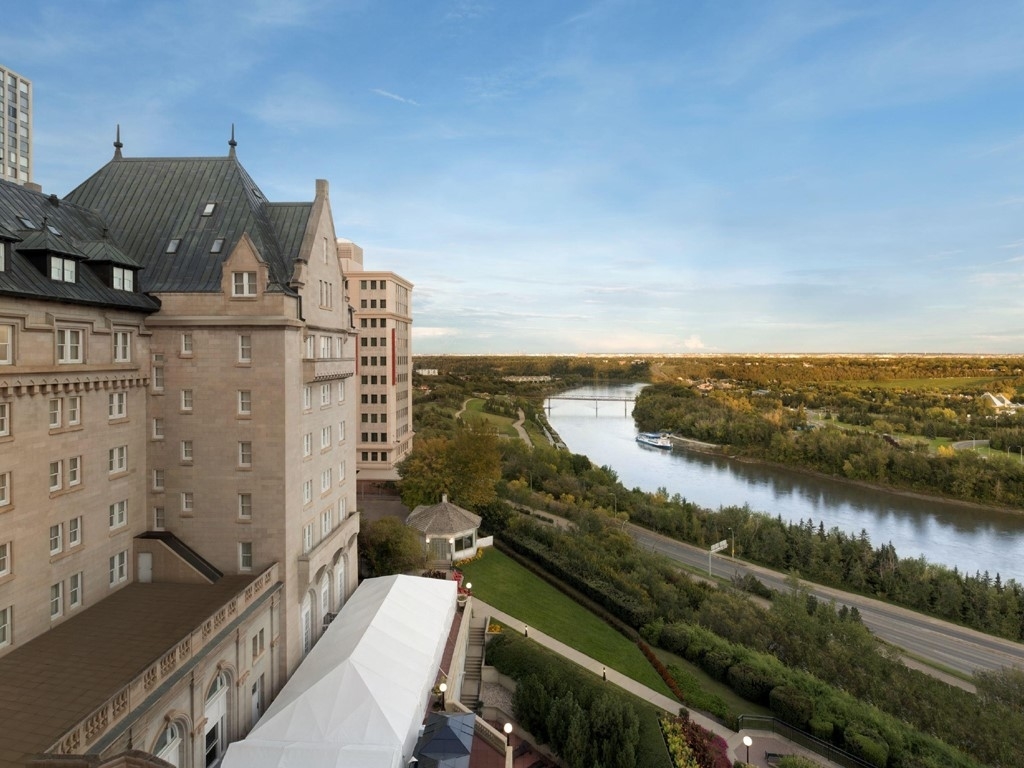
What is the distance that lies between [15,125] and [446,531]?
3400 inches

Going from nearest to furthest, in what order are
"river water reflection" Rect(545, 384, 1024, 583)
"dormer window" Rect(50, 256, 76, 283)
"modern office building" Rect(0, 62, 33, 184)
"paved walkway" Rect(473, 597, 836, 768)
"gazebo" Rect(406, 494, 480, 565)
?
"dormer window" Rect(50, 256, 76, 283)
"paved walkway" Rect(473, 597, 836, 768)
"gazebo" Rect(406, 494, 480, 565)
"river water reflection" Rect(545, 384, 1024, 583)
"modern office building" Rect(0, 62, 33, 184)

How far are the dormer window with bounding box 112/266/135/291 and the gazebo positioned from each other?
77.7 feet

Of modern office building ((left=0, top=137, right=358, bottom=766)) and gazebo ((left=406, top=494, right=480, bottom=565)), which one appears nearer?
modern office building ((left=0, top=137, right=358, bottom=766))

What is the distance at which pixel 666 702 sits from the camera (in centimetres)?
2720

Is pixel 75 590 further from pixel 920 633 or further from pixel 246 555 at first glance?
pixel 920 633

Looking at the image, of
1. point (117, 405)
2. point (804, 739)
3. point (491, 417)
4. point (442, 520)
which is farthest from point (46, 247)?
point (491, 417)

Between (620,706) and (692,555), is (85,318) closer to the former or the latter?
(620,706)

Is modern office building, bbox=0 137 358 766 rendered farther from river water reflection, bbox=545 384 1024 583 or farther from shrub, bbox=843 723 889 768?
river water reflection, bbox=545 384 1024 583

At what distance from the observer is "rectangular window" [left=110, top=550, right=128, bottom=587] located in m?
22.5

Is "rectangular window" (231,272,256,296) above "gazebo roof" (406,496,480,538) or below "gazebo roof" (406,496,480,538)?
above

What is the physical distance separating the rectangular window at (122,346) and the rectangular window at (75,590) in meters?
7.62

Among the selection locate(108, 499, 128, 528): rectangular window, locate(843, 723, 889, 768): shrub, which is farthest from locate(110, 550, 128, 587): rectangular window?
locate(843, 723, 889, 768): shrub

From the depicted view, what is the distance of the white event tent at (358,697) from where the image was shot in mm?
18281

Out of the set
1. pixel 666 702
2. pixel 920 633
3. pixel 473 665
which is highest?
pixel 473 665
